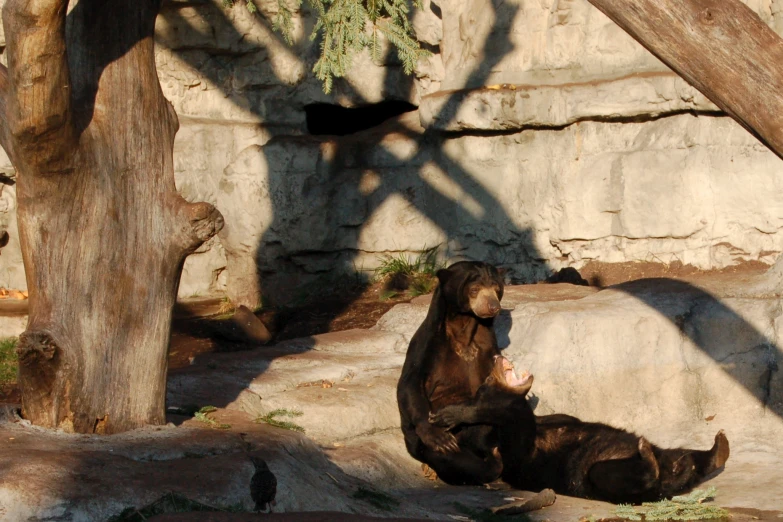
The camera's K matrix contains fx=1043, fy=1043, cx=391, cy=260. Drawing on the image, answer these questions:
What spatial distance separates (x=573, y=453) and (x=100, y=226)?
3.42 meters

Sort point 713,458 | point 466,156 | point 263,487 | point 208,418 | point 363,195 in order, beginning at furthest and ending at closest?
point 363,195 → point 466,156 → point 713,458 → point 208,418 → point 263,487

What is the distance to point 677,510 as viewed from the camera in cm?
617

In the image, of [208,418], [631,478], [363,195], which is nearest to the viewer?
[208,418]

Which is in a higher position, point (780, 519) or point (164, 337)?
point (164, 337)

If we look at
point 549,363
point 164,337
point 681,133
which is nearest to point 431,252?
point 681,133

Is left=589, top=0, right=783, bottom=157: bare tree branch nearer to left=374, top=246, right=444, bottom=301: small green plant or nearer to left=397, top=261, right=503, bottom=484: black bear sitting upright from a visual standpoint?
left=397, top=261, right=503, bottom=484: black bear sitting upright

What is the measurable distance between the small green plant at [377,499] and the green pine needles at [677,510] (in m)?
1.35

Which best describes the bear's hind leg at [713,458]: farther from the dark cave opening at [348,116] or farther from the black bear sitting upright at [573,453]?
the dark cave opening at [348,116]

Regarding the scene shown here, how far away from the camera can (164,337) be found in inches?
237

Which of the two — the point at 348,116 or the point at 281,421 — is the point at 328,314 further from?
the point at 281,421

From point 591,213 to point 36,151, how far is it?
709 centimetres

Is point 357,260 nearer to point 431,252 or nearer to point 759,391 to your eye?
point 431,252

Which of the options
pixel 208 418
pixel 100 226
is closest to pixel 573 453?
pixel 208 418

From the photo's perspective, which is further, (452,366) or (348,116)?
(348,116)
